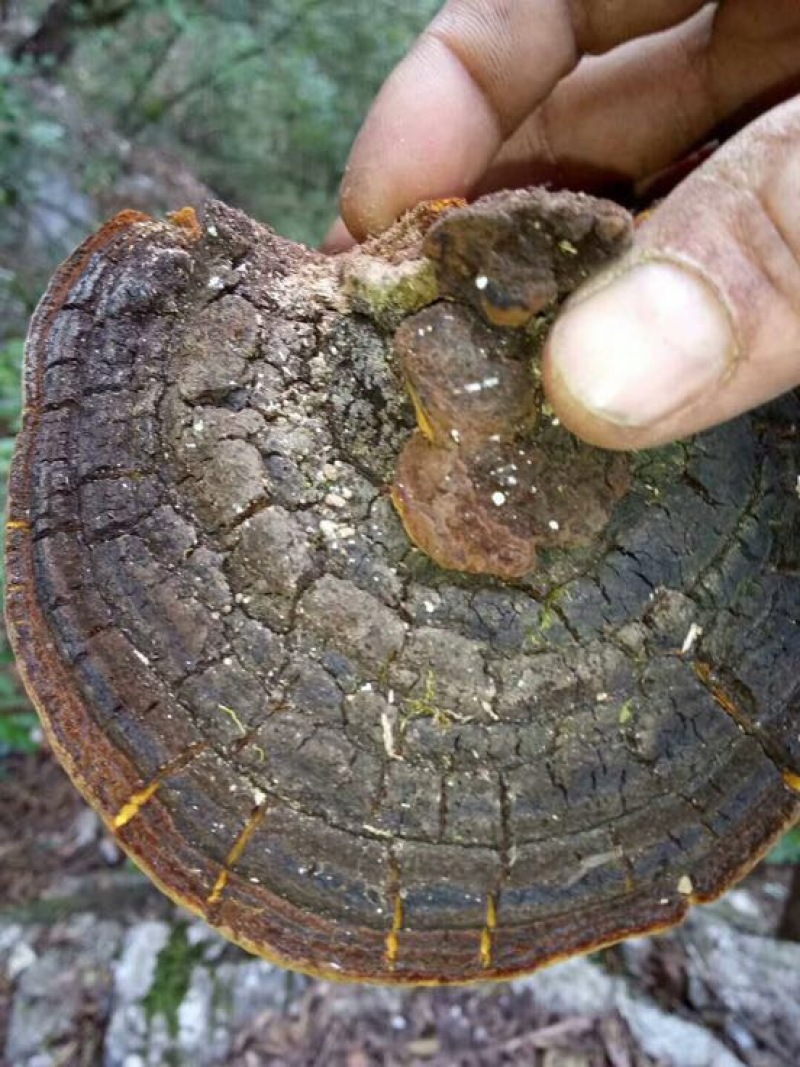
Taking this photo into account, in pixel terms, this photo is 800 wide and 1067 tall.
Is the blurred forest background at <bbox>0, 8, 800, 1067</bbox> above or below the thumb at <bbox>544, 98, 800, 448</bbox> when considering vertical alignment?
below

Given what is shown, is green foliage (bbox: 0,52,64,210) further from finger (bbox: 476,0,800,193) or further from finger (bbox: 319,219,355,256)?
finger (bbox: 476,0,800,193)

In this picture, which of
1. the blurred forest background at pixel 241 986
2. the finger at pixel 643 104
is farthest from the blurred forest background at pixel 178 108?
the finger at pixel 643 104

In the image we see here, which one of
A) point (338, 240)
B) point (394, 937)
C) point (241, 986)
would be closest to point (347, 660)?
point (394, 937)

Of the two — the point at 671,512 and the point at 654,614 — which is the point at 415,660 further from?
the point at 671,512

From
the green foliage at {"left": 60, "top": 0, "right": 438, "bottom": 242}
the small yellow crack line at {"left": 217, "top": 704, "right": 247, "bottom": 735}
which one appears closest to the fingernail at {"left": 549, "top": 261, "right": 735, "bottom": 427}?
the small yellow crack line at {"left": 217, "top": 704, "right": 247, "bottom": 735}

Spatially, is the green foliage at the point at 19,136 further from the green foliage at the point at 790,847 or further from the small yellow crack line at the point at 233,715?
the green foliage at the point at 790,847

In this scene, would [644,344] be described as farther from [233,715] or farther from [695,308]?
[233,715]

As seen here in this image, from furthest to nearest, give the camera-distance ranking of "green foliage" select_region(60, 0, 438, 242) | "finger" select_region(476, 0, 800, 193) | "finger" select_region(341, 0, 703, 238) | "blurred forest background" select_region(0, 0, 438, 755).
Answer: "green foliage" select_region(60, 0, 438, 242) → "blurred forest background" select_region(0, 0, 438, 755) → "finger" select_region(476, 0, 800, 193) → "finger" select_region(341, 0, 703, 238)

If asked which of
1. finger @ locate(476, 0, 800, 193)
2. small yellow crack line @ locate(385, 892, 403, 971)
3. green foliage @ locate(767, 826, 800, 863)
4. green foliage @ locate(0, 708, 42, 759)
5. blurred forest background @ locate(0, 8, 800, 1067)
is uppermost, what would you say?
finger @ locate(476, 0, 800, 193)
